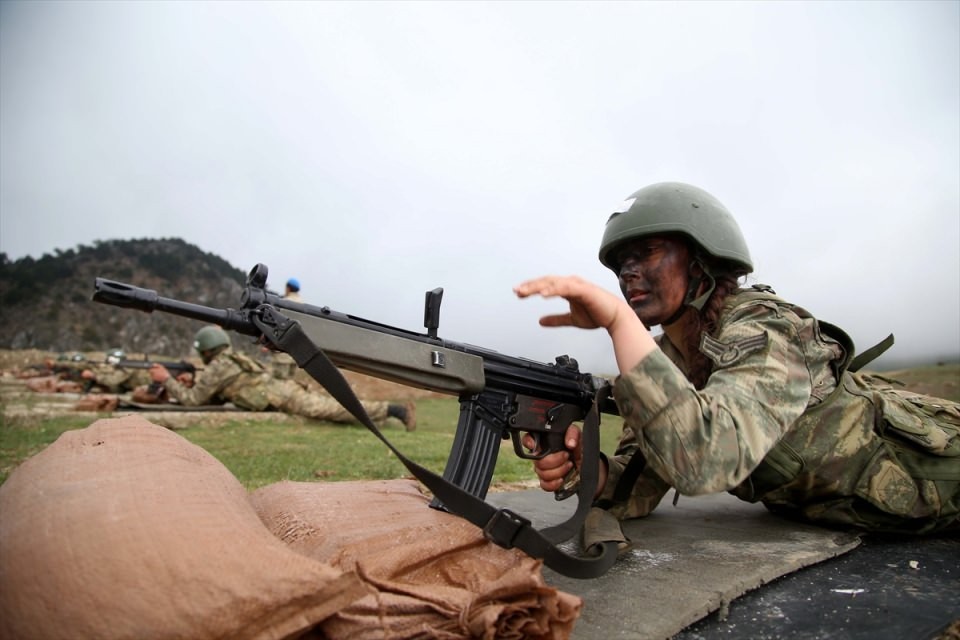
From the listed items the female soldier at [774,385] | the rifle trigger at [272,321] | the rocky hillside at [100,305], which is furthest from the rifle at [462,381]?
the rocky hillside at [100,305]

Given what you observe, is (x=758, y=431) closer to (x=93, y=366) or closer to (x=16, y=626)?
(x=16, y=626)

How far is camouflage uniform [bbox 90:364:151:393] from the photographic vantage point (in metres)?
16.2

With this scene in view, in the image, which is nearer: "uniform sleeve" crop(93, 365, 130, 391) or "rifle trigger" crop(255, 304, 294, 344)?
"rifle trigger" crop(255, 304, 294, 344)

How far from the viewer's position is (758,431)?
200cm

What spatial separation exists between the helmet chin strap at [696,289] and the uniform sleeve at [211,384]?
10179 millimetres

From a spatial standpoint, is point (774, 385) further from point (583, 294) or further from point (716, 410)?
point (583, 294)

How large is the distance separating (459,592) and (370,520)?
2.36 feet

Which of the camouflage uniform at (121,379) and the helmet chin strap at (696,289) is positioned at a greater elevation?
the helmet chin strap at (696,289)

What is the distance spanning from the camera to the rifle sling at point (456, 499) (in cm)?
194

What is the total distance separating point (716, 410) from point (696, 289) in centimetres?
102

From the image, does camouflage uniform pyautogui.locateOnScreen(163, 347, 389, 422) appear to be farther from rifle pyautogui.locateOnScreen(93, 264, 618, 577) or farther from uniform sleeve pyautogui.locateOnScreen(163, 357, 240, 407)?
rifle pyautogui.locateOnScreen(93, 264, 618, 577)

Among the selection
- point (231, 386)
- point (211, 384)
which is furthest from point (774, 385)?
point (211, 384)

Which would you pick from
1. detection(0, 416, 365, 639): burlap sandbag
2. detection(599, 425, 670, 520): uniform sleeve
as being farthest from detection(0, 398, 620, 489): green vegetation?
detection(0, 416, 365, 639): burlap sandbag

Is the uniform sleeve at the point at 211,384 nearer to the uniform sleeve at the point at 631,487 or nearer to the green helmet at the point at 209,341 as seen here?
the green helmet at the point at 209,341
